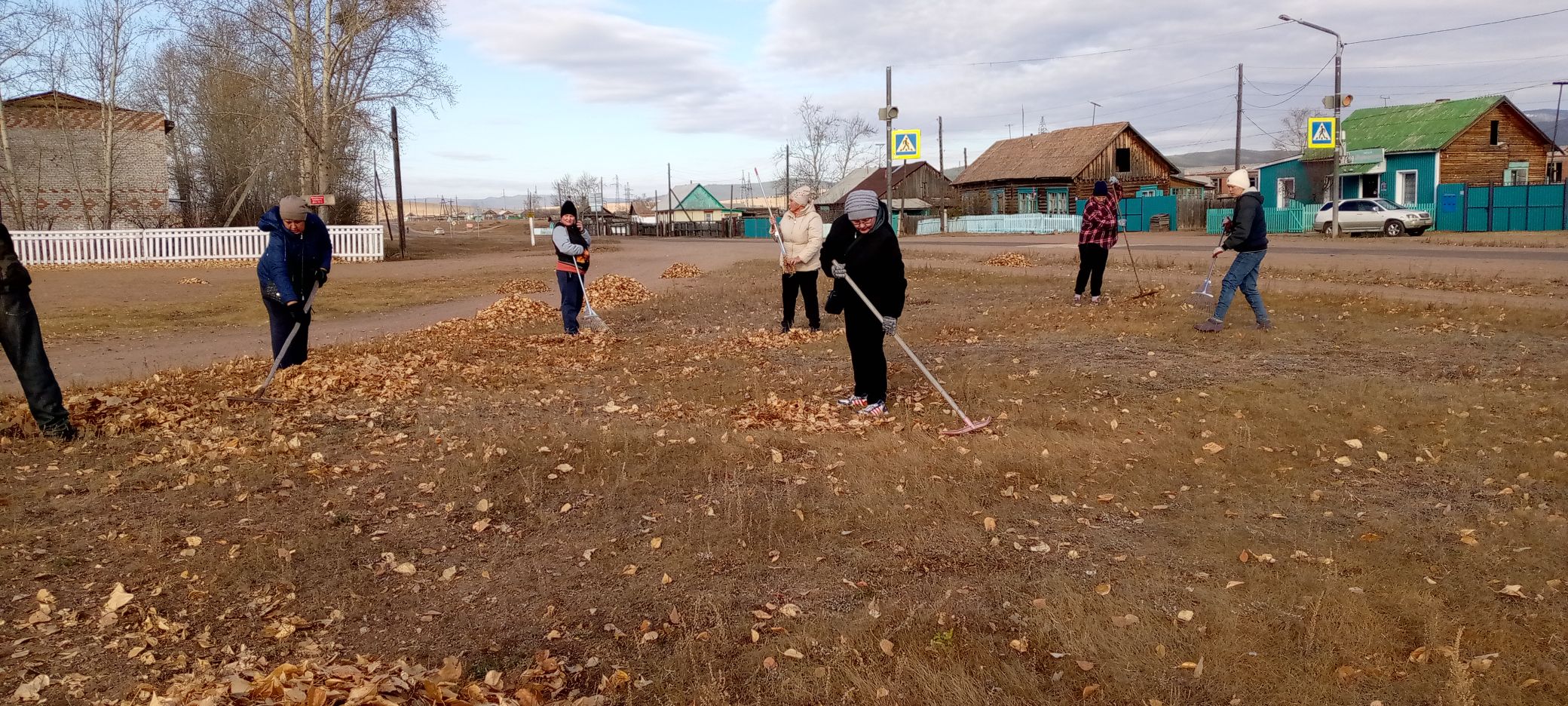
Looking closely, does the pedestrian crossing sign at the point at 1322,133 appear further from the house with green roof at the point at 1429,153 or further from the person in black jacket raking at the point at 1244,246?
the person in black jacket raking at the point at 1244,246

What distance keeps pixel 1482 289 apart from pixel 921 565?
1326 centimetres

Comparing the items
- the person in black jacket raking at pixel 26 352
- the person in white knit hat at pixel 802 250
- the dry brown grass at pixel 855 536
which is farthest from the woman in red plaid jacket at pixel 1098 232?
the person in black jacket raking at pixel 26 352

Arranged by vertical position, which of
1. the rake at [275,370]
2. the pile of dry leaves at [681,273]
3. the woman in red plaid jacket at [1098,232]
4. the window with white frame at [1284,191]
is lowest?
the rake at [275,370]

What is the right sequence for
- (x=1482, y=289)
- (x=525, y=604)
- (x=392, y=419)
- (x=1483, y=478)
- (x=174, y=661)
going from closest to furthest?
(x=174, y=661) → (x=525, y=604) → (x=1483, y=478) → (x=392, y=419) → (x=1482, y=289)

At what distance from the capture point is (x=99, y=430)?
707 cm

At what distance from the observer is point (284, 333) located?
30.0 feet

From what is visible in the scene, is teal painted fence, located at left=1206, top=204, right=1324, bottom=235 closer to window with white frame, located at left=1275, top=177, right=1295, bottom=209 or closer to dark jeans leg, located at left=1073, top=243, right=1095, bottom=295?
window with white frame, located at left=1275, top=177, right=1295, bottom=209

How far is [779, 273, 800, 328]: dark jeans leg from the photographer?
472 inches

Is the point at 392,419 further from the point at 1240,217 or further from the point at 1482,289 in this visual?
the point at 1482,289

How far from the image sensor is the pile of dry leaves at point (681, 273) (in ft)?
79.9

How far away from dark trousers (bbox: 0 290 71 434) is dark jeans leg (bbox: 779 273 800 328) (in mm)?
7164

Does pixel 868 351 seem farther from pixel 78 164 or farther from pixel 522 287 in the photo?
pixel 78 164

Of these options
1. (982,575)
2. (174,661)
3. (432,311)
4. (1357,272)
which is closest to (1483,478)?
(982,575)

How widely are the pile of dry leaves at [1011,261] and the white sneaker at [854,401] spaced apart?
15588 mm
